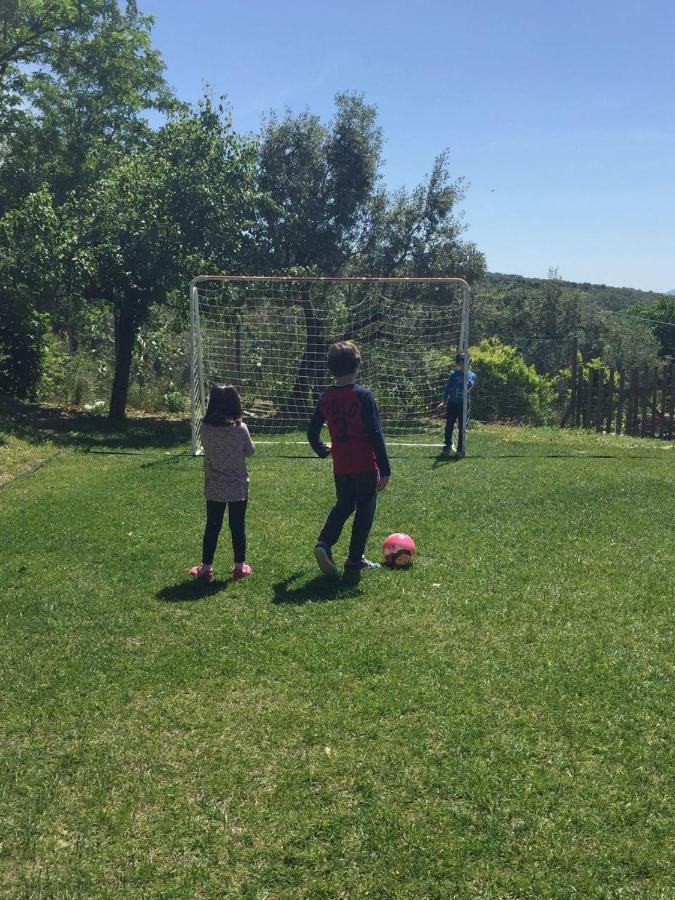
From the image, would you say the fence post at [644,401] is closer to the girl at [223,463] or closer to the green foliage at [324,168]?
the green foliage at [324,168]

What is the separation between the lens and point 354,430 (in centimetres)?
533

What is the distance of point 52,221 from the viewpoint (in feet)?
43.9

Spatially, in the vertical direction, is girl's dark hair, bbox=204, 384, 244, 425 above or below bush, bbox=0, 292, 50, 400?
below

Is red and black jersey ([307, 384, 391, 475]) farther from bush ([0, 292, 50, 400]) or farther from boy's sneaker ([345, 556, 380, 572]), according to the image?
bush ([0, 292, 50, 400])

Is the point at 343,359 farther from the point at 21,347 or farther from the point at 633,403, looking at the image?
the point at 633,403

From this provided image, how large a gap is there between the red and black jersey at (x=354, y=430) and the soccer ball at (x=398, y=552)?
0.75m

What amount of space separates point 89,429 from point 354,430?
32.9 ft

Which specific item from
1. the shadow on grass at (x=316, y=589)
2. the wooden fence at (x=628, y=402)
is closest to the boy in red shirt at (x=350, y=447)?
the shadow on grass at (x=316, y=589)

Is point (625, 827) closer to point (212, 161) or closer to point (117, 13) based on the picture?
point (212, 161)

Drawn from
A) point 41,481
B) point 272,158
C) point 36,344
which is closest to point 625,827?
point 41,481

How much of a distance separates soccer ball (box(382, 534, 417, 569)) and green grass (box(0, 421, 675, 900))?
6.7 inches

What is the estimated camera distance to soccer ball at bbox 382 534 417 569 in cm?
573

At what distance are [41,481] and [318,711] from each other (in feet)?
23.3

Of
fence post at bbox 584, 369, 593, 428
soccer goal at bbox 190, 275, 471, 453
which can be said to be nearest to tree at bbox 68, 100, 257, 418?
soccer goal at bbox 190, 275, 471, 453
